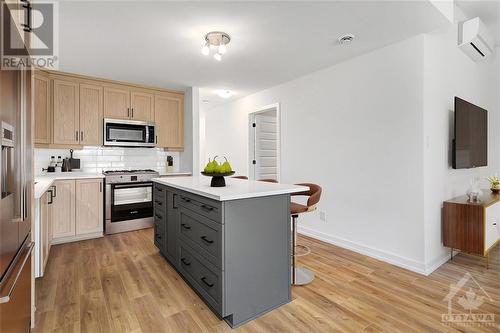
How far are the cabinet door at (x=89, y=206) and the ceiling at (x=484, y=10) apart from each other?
502cm

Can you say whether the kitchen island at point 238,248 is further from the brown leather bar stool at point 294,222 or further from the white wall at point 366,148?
the white wall at point 366,148

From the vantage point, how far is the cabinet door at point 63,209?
341 centimetres

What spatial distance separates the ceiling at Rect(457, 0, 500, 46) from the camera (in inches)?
106

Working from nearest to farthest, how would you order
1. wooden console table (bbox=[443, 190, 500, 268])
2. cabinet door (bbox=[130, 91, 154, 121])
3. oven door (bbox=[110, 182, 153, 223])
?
wooden console table (bbox=[443, 190, 500, 268]) < oven door (bbox=[110, 182, 153, 223]) < cabinet door (bbox=[130, 91, 154, 121])

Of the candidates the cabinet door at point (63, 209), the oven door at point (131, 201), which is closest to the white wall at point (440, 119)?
the oven door at point (131, 201)

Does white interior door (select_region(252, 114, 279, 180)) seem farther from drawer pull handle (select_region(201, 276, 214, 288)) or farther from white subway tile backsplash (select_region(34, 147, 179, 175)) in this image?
drawer pull handle (select_region(201, 276, 214, 288))

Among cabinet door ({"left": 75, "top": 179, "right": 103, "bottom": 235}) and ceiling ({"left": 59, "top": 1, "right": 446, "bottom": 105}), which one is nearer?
ceiling ({"left": 59, "top": 1, "right": 446, "bottom": 105})

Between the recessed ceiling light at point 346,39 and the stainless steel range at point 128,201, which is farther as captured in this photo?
the stainless steel range at point 128,201

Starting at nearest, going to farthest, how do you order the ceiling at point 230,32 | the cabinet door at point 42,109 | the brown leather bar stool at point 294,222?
the ceiling at point 230,32, the brown leather bar stool at point 294,222, the cabinet door at point 42,109

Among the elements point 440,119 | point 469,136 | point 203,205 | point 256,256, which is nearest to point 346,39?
point 440,119

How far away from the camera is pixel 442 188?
2.88m

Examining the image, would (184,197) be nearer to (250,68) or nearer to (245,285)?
(245,285)

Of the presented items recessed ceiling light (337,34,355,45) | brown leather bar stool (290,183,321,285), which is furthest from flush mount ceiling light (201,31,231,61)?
brown leather bar stool (290,183,321,285)

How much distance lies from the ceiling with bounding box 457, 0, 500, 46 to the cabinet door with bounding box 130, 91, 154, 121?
4.44 m
